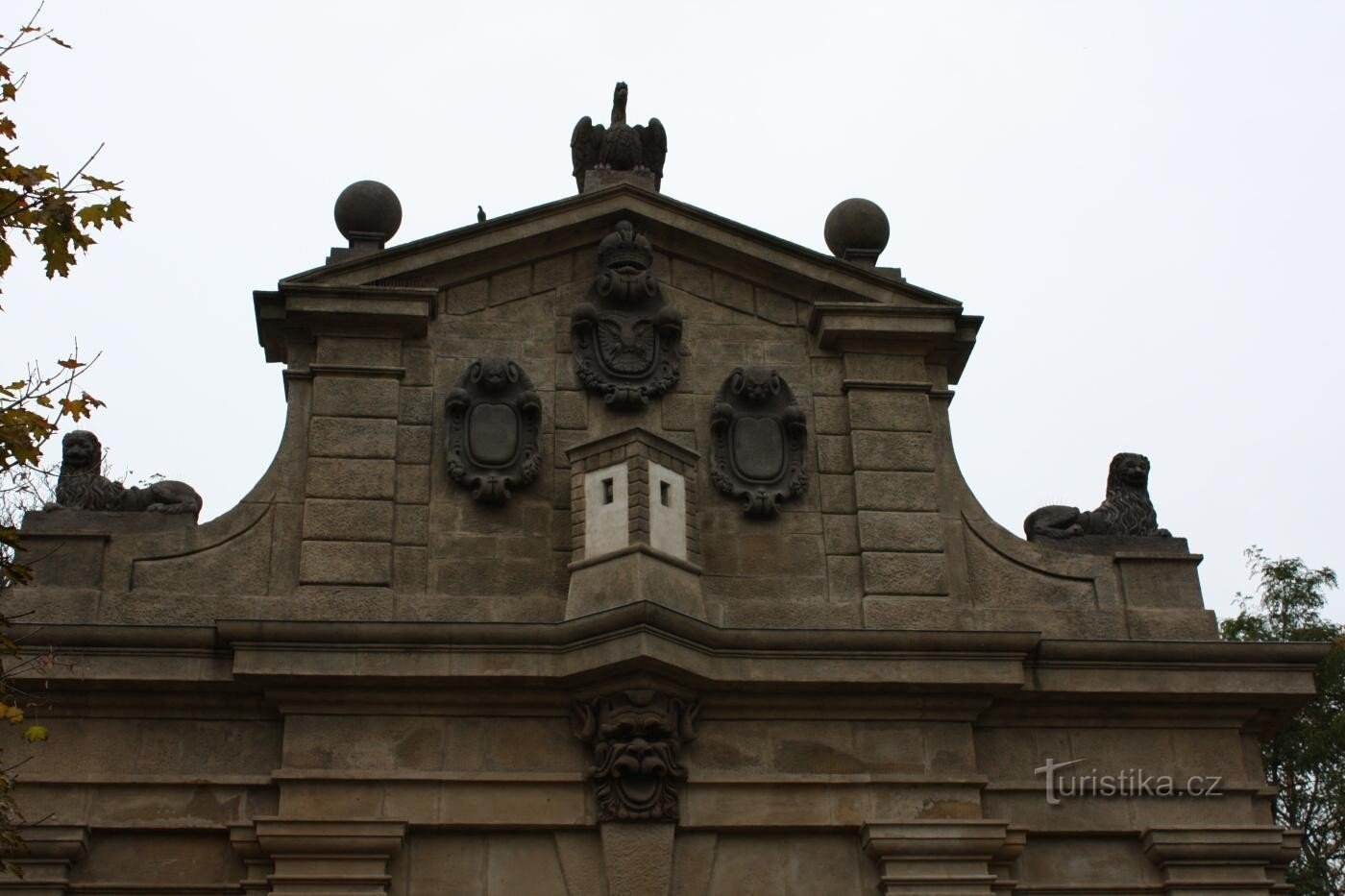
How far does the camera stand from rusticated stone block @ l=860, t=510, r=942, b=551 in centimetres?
1669

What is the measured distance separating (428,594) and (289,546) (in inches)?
52.4

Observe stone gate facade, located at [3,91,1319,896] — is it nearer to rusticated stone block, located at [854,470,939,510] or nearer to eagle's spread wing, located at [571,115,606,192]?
rusticated stone block, located at [854,470,939,510]

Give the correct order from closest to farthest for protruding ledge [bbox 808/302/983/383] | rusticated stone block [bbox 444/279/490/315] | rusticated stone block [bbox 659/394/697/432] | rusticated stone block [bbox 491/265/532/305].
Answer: rusticated stone block [bbox 659/394/697/432], protruding ledge [bbox 808/302/983/383], rusticated stone block [bbox 444/279/490/315], rusticated stone block [bbox 491/265/532/305]

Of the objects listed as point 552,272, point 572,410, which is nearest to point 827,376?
point 572,410

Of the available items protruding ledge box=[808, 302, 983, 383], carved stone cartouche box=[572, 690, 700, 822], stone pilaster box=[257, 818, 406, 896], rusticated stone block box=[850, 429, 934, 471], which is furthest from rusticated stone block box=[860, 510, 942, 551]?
stone pilaster box=[257, 818, 406, 896]

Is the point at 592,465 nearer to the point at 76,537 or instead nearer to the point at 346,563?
the point at 346,563

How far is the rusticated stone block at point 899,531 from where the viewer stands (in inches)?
657

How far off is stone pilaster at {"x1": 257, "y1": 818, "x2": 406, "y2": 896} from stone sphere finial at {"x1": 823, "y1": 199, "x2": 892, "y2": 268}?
739cm

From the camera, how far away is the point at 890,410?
17.5m

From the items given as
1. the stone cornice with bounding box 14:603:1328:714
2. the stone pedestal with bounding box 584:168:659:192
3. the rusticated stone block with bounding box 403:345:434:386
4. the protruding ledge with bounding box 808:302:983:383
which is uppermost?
the stone pedestal with bounding box 584:168:659:192

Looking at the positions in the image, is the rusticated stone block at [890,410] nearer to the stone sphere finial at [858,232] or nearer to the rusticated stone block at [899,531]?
the rusticated stone block at [899,531]

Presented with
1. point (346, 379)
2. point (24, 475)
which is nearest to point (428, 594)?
point (346, 379)

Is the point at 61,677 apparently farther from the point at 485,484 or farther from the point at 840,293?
the point at 840,293

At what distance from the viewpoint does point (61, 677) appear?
15.2 m
